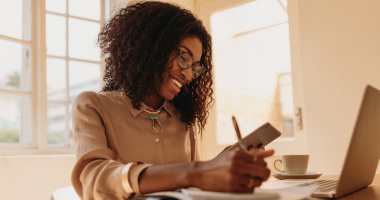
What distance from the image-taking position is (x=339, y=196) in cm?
67

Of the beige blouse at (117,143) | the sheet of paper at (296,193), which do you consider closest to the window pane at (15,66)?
the beige blouse at (117,143)

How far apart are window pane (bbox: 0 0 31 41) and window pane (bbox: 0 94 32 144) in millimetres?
440

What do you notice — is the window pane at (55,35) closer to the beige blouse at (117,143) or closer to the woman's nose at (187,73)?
the beige blouse at (117,143)

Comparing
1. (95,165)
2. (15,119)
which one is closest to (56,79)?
(15,119)

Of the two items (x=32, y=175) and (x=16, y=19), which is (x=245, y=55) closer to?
(x=16, y=19)

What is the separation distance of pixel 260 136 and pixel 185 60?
0.42 m

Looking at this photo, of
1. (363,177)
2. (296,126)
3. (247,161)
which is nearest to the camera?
(247,161)

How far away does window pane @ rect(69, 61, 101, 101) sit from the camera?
2491 millimetres

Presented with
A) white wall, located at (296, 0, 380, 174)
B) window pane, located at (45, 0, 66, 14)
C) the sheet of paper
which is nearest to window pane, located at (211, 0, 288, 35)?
white wall, located at (296, 0, 380, 174)

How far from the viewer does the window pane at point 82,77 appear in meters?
2.49

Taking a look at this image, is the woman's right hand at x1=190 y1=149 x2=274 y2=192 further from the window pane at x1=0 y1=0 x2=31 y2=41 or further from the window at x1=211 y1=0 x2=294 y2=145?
the window at x1=211 y1=0 x2=294 y2=145

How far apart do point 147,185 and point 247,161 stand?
0.22 metres

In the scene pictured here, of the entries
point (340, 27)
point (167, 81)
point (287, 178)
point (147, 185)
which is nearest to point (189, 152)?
point (167, 81)

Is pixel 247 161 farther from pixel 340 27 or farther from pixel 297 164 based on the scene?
pixel 340 27
